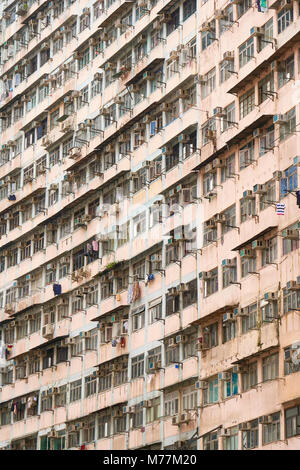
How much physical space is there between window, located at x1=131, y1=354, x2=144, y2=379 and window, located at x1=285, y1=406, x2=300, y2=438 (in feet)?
25.3

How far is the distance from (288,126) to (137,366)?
954cm

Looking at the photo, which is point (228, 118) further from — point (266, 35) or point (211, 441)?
point (211, 441)

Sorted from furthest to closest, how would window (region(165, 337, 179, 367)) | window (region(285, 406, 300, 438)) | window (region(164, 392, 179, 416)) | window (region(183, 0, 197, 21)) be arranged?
window (region(183, 0, 197, 21)) → window (region(165, 337, 179, 367)) → window (region(164, 392, 179, 416)) → window (region(285, 406, 300, 438))

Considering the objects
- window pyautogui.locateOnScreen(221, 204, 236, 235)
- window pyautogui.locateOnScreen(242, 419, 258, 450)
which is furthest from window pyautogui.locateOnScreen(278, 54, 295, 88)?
window pyautogui.locateOnScreen(242, 419, 258, 450)

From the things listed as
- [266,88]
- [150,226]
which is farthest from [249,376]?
[266,88]

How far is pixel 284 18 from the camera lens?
3316 centimetres

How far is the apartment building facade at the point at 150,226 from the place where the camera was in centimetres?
3241

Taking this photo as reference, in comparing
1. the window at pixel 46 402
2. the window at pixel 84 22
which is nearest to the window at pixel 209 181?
the window at pixel 46 402

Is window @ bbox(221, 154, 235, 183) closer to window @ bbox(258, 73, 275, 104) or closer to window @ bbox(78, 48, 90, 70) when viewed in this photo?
window @ bbox(258, 73, 275, 104)

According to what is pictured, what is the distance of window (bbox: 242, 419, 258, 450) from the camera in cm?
3156

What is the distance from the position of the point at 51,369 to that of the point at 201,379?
9.29m

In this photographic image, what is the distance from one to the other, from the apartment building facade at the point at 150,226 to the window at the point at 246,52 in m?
0.07

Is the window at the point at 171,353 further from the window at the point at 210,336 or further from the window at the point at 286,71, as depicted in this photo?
the window at the point at 286,71
